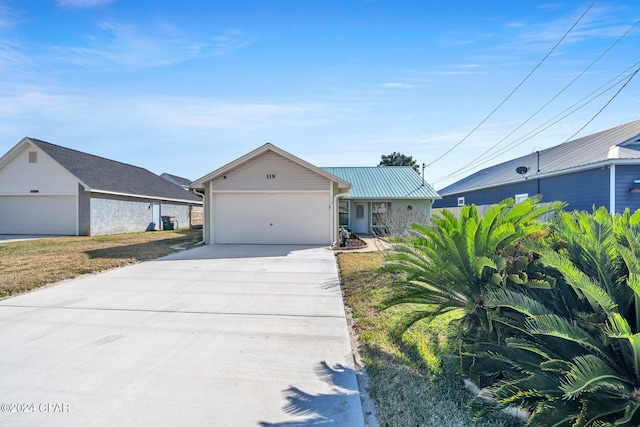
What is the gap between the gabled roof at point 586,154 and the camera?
12.1 meters

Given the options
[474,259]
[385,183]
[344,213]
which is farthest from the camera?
[385,183]

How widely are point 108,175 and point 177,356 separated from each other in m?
22.2

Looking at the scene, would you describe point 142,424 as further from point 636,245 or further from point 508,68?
point 508,68

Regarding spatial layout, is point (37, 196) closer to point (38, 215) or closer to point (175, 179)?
point (38, 215)

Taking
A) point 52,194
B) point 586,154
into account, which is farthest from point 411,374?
point 52,194

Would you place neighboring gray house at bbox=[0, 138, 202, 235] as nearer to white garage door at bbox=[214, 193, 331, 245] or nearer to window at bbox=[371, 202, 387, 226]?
white garage door at bbox=[214, 193, 331, 245]

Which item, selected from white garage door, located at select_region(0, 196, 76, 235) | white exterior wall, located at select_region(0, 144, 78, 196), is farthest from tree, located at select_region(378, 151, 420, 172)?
white garage door, located at select_region(0, 196, 76, 235)

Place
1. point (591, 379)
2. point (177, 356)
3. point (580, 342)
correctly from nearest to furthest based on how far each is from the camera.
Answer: point (591, 379) < point (580, 342) < point (177, 356)

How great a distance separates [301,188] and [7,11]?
33.2ft

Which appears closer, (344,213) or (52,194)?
(52,194)

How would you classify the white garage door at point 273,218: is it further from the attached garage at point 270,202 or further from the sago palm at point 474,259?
the sago palm at point 474,259

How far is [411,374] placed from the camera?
3.34 metres

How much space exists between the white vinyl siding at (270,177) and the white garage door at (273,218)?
35 centimetres

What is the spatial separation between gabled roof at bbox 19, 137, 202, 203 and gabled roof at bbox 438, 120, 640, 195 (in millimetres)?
24702
